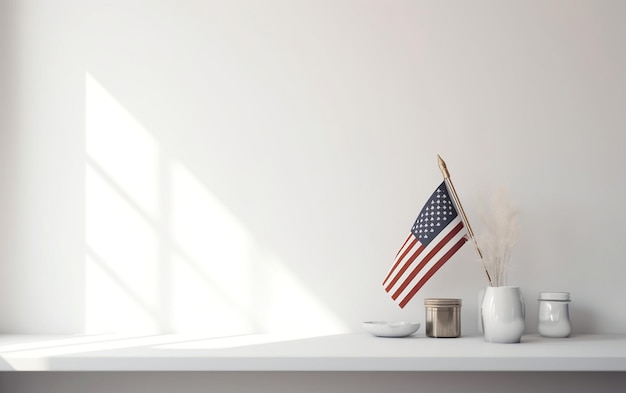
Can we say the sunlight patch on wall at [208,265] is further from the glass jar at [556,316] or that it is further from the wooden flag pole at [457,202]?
the glass jar at [556,316]

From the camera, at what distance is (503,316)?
218 cm

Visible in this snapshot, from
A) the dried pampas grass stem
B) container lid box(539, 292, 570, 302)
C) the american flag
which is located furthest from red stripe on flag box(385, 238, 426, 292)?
container lid box(539, 292, 570, 302)

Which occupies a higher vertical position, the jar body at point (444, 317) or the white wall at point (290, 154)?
the white wall at point (290, 154)

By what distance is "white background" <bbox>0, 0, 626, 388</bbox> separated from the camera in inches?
98.4

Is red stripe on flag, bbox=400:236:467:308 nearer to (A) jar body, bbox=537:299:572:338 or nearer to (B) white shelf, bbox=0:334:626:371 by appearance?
(B) white shelf, bbox=0:334:626:371

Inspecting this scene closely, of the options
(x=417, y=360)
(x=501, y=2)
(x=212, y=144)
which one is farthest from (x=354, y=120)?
(x=417, y=360)

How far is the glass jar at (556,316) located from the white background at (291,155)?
0.45ft

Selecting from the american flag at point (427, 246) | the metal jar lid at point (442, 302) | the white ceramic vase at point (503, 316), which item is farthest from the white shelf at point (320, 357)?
the american flag at point (427, 246)

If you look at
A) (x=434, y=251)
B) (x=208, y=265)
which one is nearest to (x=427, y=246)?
(x=434, y=251)

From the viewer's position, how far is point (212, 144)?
8.39 feet

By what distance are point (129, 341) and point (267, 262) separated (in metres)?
0.59

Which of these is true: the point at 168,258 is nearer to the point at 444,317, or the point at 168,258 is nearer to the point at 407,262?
the point at 407,262

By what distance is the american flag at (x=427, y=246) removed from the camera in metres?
2.33

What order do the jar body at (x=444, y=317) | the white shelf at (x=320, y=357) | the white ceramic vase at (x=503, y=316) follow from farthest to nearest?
the jar body at (x=444, y=317) → the white ceramic vase at (x=503, y=316) → the white shelf at (x=320, y=357)
